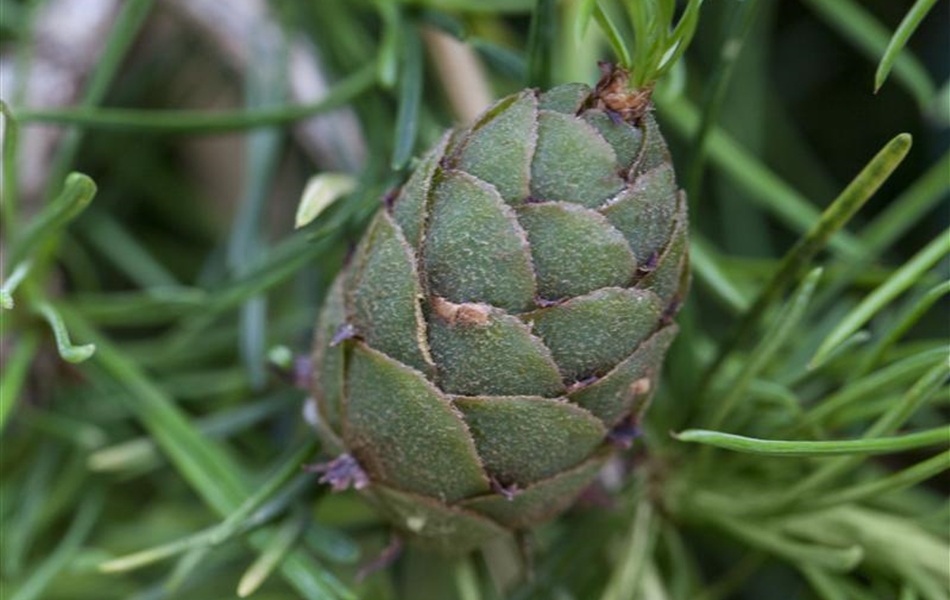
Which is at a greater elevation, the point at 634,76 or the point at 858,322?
the point at 634,76

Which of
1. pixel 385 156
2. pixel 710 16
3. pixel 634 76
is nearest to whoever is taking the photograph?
pixel 634 76

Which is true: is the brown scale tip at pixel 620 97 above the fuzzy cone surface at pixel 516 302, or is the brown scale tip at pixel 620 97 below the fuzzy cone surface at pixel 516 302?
above

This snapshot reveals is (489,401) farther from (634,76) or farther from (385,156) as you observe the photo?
(385,156)

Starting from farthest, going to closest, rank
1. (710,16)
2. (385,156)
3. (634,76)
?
(710,16) → (385,156) → (634,76)

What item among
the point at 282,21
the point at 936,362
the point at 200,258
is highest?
the point at 282,21

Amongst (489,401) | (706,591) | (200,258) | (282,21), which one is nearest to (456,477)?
(489,401)

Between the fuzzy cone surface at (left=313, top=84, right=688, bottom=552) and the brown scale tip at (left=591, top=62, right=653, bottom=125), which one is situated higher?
the brown scale tip at (left=591, top=62, right=653, bottom=125)
